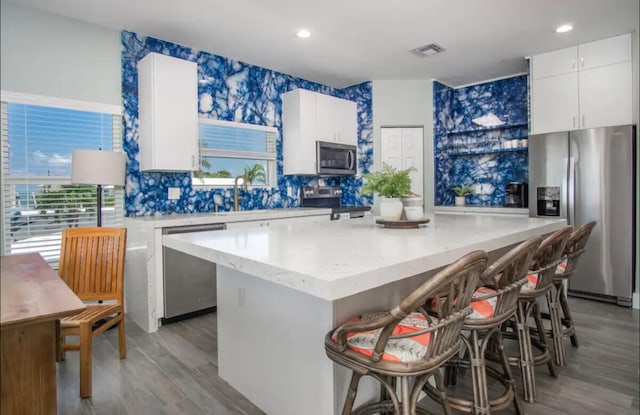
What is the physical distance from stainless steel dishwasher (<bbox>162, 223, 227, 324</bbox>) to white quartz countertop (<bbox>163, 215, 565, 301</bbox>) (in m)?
1.26

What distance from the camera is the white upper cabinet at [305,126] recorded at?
435 centimetres

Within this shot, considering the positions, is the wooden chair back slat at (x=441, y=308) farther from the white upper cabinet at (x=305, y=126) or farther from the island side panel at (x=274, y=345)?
the white upper cabinet at (x=305, y=126)

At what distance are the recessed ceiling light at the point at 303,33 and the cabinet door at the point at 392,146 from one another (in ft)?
6.04

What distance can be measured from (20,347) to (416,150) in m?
4.59

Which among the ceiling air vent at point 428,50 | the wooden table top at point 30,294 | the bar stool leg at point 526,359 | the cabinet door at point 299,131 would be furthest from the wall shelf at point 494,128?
the wooden table top at point 30,294

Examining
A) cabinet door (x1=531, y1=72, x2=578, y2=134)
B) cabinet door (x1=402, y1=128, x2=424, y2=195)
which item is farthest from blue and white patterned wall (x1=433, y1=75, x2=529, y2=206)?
cabinet door (x1=531, y1=72, x2=578, y2=134)

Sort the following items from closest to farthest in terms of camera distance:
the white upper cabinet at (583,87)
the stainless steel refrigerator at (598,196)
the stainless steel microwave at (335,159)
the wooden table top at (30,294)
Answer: the wooden table top at (30,294) < the stainless steel refrigerator at (598,196) < the white upper cabinet at (583,87) < the stainless steel microwave at (335,159)

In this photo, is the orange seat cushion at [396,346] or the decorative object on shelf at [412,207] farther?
the decorative object on shelf at [412,207]

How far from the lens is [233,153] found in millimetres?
4031

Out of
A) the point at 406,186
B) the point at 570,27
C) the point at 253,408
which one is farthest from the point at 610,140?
the point at 253,408

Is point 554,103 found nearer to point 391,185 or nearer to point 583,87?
point 583,87

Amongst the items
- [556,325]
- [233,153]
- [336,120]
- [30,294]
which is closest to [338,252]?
[30,294]

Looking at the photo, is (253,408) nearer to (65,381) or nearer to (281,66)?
(65,381)

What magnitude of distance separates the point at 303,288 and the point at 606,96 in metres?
4.00
